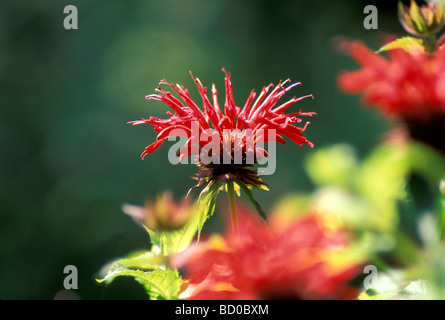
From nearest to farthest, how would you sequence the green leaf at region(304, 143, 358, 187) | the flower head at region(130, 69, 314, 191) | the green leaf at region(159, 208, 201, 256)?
the green leaf at region(304, 143, 358, 187)
the green leaf at region(159, 208, 201, 256)
the flower head at region(130, 69, 314, 191)

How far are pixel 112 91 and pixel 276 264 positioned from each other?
2.18 meters

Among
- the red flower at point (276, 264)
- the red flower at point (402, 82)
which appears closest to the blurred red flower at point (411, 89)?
the red flower at point (402, 82)

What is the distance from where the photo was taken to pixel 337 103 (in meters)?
2.25

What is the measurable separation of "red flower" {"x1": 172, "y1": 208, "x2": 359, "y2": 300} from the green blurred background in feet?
5.67

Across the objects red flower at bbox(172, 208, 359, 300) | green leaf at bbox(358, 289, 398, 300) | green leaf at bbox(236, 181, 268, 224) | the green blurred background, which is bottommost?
green leaf at bbox(358, 289, 398, 300)

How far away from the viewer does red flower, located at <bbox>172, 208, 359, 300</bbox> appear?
286mm

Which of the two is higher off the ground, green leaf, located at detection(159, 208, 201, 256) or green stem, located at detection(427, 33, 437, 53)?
green stem, located at detection(427, 33, 437, 53)

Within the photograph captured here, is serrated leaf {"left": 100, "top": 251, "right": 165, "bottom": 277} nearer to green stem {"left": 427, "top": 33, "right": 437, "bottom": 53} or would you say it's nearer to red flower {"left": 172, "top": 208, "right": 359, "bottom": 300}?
red flower {"left": 172, "top": 208, "right": 359, "bottom": 300}

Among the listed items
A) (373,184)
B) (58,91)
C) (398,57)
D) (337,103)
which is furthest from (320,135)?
(373,184)

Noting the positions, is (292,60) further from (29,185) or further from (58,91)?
(29,185)

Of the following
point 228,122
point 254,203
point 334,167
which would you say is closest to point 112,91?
point 228,122

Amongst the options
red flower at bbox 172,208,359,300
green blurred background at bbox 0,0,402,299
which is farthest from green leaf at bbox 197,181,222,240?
green blurred background at bbox 0,0,402,299

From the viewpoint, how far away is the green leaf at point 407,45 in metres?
0.41

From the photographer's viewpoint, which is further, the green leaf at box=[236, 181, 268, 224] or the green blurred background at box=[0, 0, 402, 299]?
the green blurred background at box=[0, 0, 402, 299]
